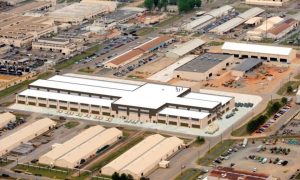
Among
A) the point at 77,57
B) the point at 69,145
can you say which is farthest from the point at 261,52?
the point at 69,145

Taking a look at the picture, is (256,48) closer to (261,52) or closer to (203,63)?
(261,52)

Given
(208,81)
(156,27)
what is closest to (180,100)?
(208,81)

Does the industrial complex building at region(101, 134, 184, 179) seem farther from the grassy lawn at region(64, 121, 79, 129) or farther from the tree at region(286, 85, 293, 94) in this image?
the tree at region(286, 85, 293, 94)

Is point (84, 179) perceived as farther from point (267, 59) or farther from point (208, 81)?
point (267, 59)

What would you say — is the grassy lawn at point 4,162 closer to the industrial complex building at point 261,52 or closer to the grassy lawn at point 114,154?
the grassy lawn at point 114,154

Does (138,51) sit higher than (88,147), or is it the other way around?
(88,147)

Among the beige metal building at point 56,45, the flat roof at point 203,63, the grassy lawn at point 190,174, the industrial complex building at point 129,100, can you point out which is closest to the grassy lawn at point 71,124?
the industrial complex building at point 129,100

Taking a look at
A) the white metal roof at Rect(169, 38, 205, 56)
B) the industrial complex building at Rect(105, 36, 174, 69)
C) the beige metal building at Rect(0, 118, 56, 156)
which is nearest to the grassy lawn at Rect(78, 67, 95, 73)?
the industrial complex building at Rect(105, 36, 174, 69)

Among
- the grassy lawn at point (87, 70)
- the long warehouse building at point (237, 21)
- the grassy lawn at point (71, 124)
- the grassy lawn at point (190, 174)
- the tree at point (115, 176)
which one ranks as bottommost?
the long warehouse building at point (237, 21)
